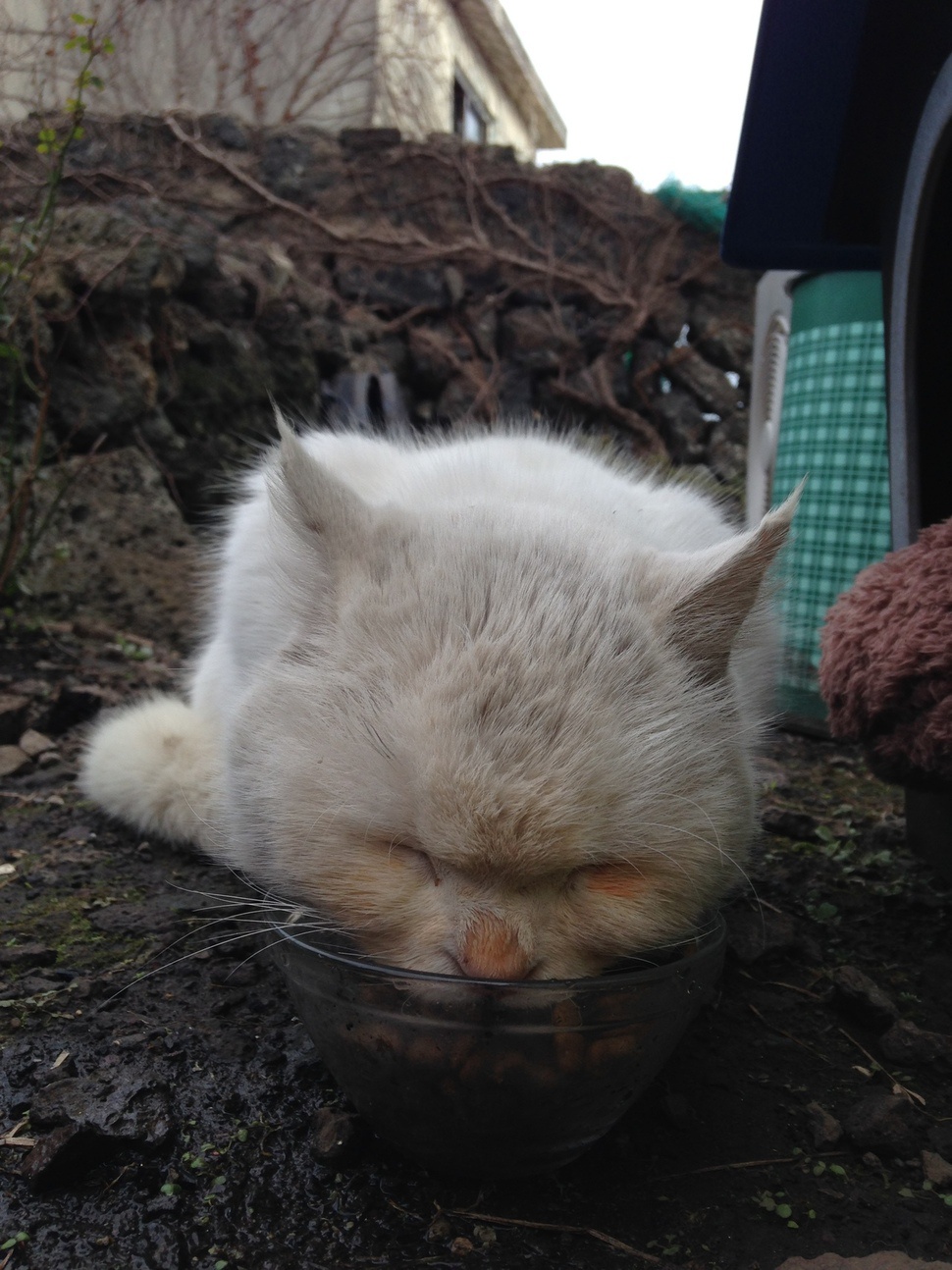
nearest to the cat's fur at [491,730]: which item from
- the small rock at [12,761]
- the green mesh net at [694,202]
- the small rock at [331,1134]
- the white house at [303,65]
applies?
the small rock at [331,1134]

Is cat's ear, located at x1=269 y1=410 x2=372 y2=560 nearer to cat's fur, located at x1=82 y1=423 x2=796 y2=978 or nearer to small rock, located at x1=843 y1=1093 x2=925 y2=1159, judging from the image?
cat's fur, located at x1=82 y1=423 x2=796 y2=978

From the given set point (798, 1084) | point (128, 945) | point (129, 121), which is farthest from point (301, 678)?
point (129, 121)

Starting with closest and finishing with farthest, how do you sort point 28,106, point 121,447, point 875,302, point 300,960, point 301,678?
point 300,960, point 301,678, point 28,106, point 875,302, point 121,447

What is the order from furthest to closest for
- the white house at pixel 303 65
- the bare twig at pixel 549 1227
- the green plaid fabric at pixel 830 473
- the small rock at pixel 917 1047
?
the green plaid fabric at pixel 830 473 → the white house at pixel 303 65 → the small rock at pixel 917 1047 → the bare twig at pixel 549 1227

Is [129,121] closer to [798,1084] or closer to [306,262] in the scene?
[306,262]

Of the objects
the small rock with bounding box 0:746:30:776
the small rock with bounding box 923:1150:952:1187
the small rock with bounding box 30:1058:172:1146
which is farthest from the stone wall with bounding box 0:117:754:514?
the small rock with bounding box 923:1150:952:1187

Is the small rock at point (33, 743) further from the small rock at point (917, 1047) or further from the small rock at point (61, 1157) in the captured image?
the small rock at point (917, 1047)
